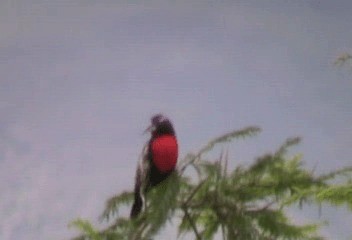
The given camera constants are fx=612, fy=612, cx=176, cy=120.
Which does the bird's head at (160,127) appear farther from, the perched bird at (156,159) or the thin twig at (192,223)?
the thin twig at (192,223)

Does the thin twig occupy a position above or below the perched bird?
below

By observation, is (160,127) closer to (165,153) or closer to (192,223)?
(165,153)

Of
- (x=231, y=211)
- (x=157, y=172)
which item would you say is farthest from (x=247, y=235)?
(x=157, y=172)

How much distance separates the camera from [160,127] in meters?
3.76

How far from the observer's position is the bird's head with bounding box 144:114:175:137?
376cm

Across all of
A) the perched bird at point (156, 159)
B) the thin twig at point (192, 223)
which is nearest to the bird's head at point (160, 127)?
the perched bird at point (156, 159)

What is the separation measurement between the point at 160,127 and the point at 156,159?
0.65 feet

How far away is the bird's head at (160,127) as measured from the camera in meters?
3.76

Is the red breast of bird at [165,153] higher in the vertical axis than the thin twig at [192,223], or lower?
higher

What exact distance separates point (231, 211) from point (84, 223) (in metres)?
0.85

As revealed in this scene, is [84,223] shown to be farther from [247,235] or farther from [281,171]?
[281,171]

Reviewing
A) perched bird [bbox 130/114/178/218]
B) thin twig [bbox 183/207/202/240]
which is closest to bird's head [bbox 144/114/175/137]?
perched bird [bbox 130/114/178/218]

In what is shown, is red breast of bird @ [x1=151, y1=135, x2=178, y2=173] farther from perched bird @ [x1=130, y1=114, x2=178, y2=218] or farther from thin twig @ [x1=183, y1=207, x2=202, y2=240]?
thin twig @ [x1=183, y1=207, x2=202, y2=240]

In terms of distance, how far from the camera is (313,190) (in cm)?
324
